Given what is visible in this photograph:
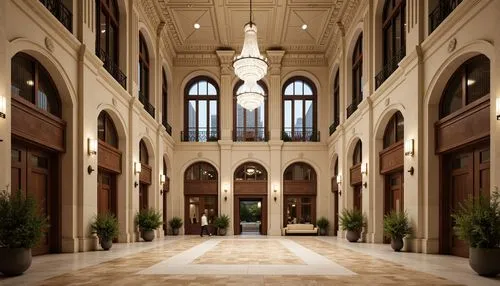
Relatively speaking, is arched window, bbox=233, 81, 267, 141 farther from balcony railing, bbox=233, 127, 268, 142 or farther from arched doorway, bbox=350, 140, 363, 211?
arched doorway, bbox=350, 140, 363, 211

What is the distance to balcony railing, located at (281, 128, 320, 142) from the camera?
1023 inches

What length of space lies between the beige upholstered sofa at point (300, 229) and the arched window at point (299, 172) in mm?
2506

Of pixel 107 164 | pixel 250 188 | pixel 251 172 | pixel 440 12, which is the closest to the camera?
pixel 440 12

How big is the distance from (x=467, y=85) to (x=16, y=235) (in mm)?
9005

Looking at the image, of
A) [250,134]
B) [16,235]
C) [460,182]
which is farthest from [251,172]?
[16,235]

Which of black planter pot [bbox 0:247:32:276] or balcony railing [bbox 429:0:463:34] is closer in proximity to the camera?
black planter pot [bbox 0:247:32:276]

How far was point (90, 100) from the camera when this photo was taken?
42.3ft

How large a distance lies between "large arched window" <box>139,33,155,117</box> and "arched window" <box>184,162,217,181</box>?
5678 mm

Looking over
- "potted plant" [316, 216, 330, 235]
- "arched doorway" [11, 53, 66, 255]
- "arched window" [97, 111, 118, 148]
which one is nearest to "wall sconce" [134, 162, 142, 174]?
"arched window" [97, 111, 118, 148]

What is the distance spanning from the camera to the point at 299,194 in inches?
1006

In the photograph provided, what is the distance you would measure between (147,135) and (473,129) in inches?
494

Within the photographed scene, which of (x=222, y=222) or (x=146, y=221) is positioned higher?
(x=146, y=221)

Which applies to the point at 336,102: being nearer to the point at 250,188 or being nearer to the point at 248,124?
the point at 248,124

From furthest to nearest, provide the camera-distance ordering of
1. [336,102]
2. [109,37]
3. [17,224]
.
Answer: [336,102] → [109,37] → [17,224]
